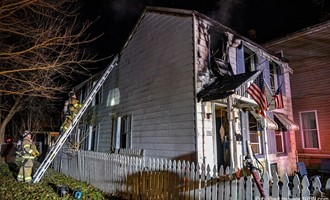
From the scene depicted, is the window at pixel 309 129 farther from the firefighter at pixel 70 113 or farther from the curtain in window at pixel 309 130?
the firefighter at pixel 70 113

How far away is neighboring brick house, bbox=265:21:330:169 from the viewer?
479 inches

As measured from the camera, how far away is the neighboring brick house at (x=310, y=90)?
12172 millimetres

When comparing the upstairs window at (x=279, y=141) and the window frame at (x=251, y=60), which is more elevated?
the window frame at (x=251, y=60)

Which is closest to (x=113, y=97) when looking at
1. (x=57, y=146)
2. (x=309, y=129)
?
(x=57, y=146)

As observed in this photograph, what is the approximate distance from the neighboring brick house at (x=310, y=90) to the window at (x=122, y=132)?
908 centimetres

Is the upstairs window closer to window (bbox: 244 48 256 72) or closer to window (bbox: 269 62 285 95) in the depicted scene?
window (bbox: 269 62 285 95)

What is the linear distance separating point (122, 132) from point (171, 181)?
6.52 meters

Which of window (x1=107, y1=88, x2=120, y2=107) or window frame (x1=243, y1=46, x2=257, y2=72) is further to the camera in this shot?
window (x1=107, y1=88, x2=120, y2=107)

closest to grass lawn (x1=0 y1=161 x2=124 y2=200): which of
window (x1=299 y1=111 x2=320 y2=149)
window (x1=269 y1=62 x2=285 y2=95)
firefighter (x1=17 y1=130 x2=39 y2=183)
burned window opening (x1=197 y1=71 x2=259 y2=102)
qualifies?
firefighter (x1=17 y1=130 x2=39 y2=183)

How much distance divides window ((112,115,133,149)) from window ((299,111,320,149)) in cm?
1011

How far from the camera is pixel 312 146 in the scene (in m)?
12.9

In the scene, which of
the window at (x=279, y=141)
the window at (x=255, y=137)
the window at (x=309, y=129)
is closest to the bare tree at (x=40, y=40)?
the window at (x=255, y=137)

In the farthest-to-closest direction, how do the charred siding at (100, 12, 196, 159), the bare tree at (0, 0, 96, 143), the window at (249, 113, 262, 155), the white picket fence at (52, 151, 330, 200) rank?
the window at (249, 113, 262, 155), the charred siding at (100, 12, 196, 159), the bare tree at (0, 0, 96, 143), the white picket fence at (52, 151, 330, 200)

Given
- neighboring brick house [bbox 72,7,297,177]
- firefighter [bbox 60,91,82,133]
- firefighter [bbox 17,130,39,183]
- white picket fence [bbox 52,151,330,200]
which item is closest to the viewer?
white picket fence [bbox 52,151,330,200]
